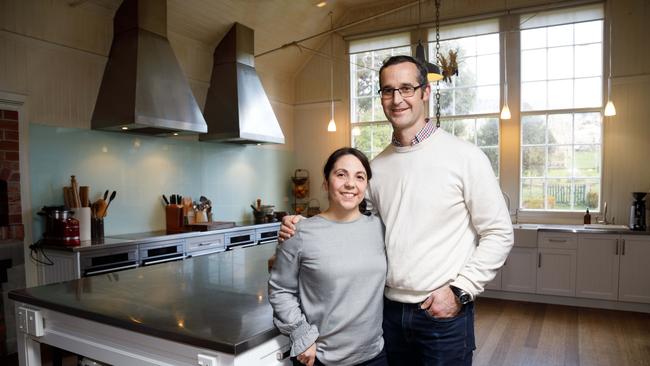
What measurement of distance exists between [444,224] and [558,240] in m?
3.77

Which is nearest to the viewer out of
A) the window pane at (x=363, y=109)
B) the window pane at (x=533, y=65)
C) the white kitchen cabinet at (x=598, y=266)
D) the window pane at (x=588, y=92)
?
the white kitchen cabinet at (x=598, y=266)

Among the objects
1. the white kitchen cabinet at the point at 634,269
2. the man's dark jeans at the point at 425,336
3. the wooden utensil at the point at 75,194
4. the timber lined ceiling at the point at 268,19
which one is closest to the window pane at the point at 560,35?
the timber lined ceiling at the point at 268,19

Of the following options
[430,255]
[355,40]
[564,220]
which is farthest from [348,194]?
Answer: [355,40]

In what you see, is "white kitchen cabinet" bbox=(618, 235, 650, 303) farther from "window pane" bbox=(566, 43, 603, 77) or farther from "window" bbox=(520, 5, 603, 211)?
"window pane" bbox=(566, 43, 603, 77)

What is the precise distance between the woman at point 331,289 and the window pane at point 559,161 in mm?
4658

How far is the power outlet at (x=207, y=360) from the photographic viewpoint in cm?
122

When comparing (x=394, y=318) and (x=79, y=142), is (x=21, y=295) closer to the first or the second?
(x=394, y=318)

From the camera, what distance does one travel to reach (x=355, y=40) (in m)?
6.28

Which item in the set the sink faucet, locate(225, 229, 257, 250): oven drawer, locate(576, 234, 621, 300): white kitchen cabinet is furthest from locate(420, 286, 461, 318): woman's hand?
the sink faucet

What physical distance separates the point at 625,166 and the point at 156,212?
5166 millimetres

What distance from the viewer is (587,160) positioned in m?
5.05

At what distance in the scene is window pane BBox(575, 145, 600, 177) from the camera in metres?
5.00

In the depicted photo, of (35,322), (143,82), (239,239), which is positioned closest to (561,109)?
(239,239)

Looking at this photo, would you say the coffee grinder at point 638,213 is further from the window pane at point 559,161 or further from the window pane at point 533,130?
the window pane at point 533,130
